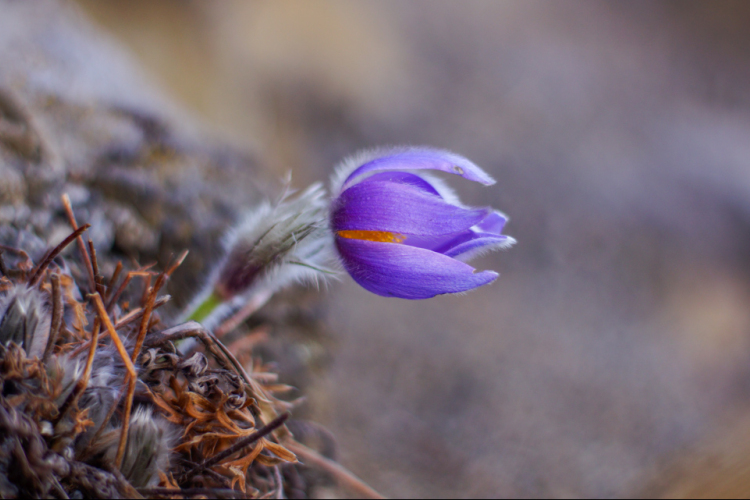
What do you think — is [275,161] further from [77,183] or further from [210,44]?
[77,183]

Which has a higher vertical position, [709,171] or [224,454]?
[709,171]

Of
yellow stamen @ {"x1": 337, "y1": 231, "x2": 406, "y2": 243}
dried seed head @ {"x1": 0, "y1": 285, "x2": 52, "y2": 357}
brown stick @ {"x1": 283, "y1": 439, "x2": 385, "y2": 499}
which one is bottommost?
brown stick @ {"x1": 283, "y1": 439, "x2": 385, "y2": 499}

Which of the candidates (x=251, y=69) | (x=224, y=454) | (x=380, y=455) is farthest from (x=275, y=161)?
(x=224, y=454)

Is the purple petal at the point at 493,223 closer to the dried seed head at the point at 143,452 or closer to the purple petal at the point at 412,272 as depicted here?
the purple petal at the point at 412,272

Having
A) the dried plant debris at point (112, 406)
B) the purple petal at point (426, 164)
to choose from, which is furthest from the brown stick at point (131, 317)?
the purple petal at point (426, 164)

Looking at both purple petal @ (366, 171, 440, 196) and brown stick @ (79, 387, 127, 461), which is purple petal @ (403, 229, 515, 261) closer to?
purple petal @ (366, 171, 440, 196)

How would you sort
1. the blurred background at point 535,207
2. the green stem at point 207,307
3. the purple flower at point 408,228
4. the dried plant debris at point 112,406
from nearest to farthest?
the dried plant debris at point 112,406 → the purple flower at point 408,228 → the green stem at point 207,307 → the blurred background at point 535,207

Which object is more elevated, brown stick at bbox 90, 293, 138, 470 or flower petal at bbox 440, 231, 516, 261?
flower petal at bbox 440, 231, 516, 261

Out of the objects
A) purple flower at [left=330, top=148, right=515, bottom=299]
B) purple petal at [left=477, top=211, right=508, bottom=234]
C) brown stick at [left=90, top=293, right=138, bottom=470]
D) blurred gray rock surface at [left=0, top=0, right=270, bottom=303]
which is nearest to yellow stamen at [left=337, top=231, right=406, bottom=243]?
purple flower at [left=330, top=148, right=515, bottom=299]
